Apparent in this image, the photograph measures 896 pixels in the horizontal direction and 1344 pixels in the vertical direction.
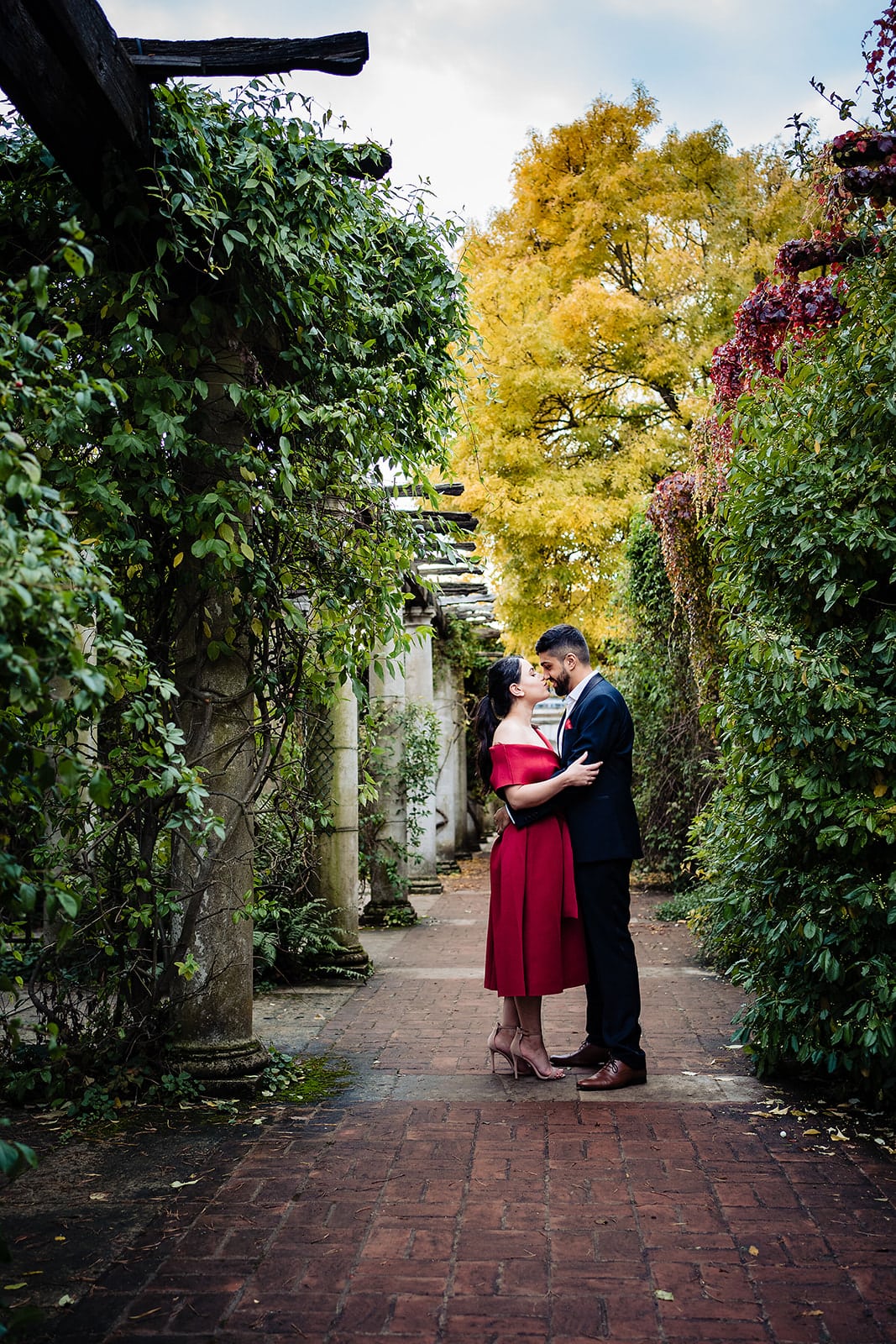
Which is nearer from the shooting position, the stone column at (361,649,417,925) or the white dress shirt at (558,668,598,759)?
the white dress shirt at (558,668,598,759)

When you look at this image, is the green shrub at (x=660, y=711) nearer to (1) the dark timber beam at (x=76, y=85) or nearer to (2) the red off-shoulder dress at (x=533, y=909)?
(2) the red off-shoulder dress at (x=533, y=909)

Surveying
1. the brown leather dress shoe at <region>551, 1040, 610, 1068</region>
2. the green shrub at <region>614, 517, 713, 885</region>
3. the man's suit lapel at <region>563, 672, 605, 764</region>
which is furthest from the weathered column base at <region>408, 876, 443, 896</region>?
the man's suit lapel at <region>563, 672, 605, 764</region>

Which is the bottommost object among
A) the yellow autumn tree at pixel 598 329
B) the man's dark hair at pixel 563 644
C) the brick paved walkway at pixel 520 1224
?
the brick paved walkway at pixel 520 1224

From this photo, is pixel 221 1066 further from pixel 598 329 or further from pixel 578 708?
pixel 598 329

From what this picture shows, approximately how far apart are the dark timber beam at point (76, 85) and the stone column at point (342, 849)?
436 cm

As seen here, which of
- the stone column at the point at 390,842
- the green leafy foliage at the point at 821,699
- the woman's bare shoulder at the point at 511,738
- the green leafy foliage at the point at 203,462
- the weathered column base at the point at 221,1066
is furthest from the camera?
the stone column at the point at 390,842

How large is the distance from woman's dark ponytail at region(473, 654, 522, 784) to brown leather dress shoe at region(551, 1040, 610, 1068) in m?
1.42

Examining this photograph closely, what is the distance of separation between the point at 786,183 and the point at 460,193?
13533mm

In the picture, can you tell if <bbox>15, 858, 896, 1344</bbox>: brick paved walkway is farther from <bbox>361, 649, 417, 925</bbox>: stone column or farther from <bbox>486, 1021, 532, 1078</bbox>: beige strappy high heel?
<bbox>361, 649, 417, 925</bbox>: stone column

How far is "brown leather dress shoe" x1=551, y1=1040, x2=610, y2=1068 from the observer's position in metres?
5.45

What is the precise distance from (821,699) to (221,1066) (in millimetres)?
3087

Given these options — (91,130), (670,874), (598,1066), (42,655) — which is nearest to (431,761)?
(670,874)

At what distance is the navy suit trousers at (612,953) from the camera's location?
201 inches

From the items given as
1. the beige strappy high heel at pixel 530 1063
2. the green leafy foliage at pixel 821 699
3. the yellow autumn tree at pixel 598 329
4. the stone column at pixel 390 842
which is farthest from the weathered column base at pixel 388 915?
the yellow autumn tree at pixel 598 329
